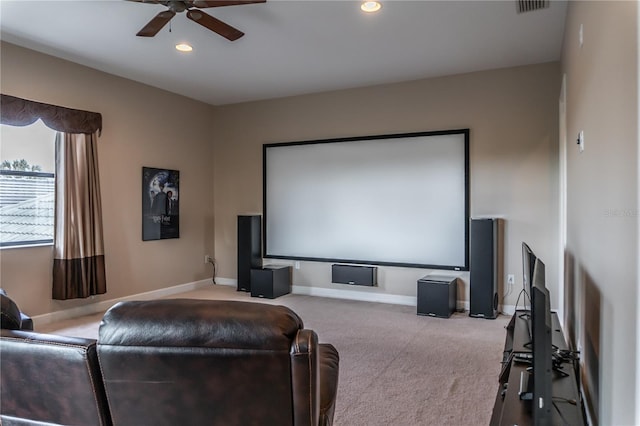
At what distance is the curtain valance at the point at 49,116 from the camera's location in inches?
166

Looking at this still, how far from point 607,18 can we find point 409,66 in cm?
348

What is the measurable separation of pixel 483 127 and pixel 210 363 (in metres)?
4.72

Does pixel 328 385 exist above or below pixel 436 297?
above

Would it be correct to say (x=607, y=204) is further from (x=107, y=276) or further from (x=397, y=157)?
(x=107, y=276)

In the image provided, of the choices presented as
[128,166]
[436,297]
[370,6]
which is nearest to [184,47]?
[128,166]

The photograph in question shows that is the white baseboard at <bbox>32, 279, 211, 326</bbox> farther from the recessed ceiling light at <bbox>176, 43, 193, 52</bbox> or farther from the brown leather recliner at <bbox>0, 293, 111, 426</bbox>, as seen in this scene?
the brown leather recliner at <bbox>0, 293, 111, 426</bbox>

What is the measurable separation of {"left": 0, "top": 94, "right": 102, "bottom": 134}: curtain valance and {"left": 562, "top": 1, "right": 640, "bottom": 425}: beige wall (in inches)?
188

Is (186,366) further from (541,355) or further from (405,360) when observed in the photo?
(405,360)

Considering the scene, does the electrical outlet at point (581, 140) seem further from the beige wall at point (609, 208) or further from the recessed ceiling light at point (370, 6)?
the recessed ceiling light at point (370, 6)

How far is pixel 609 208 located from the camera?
1.61m

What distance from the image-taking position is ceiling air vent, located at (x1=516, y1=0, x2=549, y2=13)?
342cm

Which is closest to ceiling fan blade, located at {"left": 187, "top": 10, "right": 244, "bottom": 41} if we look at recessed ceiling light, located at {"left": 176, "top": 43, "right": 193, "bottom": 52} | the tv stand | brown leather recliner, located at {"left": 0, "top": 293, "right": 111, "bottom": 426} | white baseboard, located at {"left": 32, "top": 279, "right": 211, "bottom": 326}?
recessed ceiling light, located at {"left": 176, "top": 43, "right": 193, "bottom": 52}

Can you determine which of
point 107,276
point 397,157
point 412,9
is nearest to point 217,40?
point 412,9

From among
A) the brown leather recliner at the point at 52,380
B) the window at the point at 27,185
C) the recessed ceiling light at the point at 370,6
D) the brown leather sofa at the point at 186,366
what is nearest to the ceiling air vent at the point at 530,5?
the recessed ceiling light at the point at 370,6
